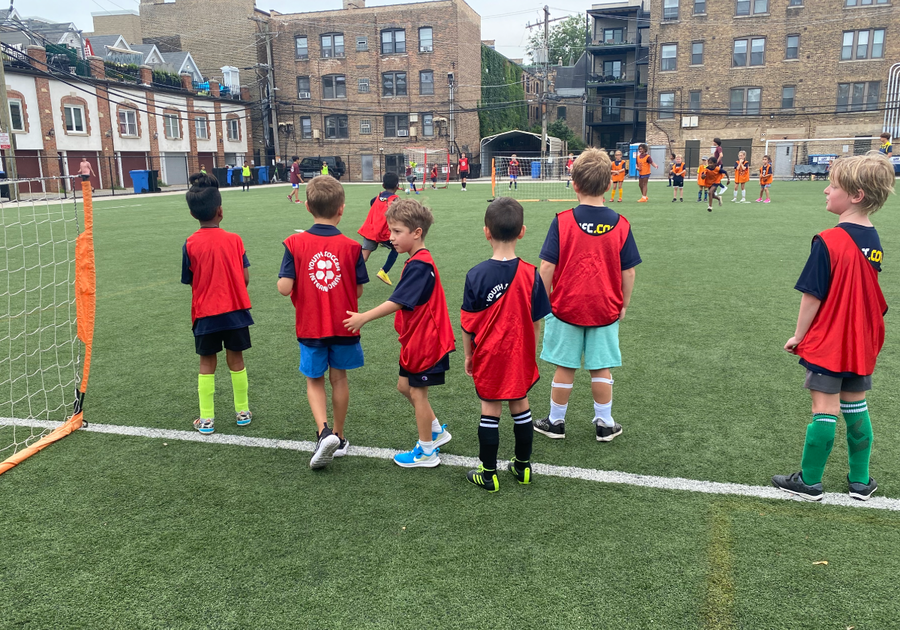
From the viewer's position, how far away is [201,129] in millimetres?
47219

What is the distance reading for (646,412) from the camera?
4.93 m

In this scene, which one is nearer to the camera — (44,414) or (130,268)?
(44,414)

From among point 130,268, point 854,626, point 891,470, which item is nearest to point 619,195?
point 130,268

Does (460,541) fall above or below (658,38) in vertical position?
below

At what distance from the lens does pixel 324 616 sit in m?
2.73

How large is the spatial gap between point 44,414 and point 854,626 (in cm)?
540

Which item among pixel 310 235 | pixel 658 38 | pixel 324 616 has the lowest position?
pixel 324 616

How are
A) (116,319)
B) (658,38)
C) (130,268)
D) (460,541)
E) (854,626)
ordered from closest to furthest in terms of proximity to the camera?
1. (854,626)
2. (460,541)
3. (116,319)
4. (130,268)
5. (658,38)

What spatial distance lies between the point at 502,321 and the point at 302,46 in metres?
54.6

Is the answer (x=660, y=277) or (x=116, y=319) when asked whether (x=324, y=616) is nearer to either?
(x=116, y=319)

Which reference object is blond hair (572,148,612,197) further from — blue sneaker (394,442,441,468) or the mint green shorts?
blue sneaker (394,442,441,468)

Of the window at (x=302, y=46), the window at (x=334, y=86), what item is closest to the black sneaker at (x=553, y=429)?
the window at (x=334, y=86)

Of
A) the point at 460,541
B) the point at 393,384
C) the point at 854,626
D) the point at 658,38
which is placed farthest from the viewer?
the point at 658,38

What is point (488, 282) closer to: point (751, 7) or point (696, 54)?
point (696, 54)
